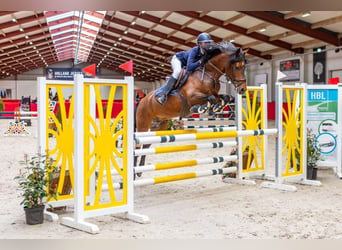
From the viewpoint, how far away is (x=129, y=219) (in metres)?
3.07

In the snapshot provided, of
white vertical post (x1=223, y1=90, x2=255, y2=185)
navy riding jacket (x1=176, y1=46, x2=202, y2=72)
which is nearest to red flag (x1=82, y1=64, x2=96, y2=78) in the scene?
navy riding jacket (x1=176, y1=46, x2=202, y2=72)

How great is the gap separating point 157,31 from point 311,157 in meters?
13.0

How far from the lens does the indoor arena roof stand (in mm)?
11781

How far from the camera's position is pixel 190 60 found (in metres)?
4.12

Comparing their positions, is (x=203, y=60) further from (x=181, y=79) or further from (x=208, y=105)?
(x=208, y=105)

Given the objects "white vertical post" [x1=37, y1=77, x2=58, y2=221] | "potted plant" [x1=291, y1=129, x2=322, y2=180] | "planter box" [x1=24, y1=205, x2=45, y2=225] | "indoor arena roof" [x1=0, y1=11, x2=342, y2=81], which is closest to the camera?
"planter box" [x1=24, y1=205, x2=45, y2=225]

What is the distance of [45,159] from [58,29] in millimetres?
18289

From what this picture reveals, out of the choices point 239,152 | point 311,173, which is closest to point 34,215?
point 239,152

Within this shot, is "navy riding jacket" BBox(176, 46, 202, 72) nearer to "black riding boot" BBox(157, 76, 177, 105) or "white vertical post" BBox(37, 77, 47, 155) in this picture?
"black riding boot" BBox(157, 76, 177, 105)

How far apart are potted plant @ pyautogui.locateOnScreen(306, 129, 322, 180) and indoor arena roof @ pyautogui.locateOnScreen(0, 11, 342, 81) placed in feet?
9.78

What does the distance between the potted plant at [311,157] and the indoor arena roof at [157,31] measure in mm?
2982
